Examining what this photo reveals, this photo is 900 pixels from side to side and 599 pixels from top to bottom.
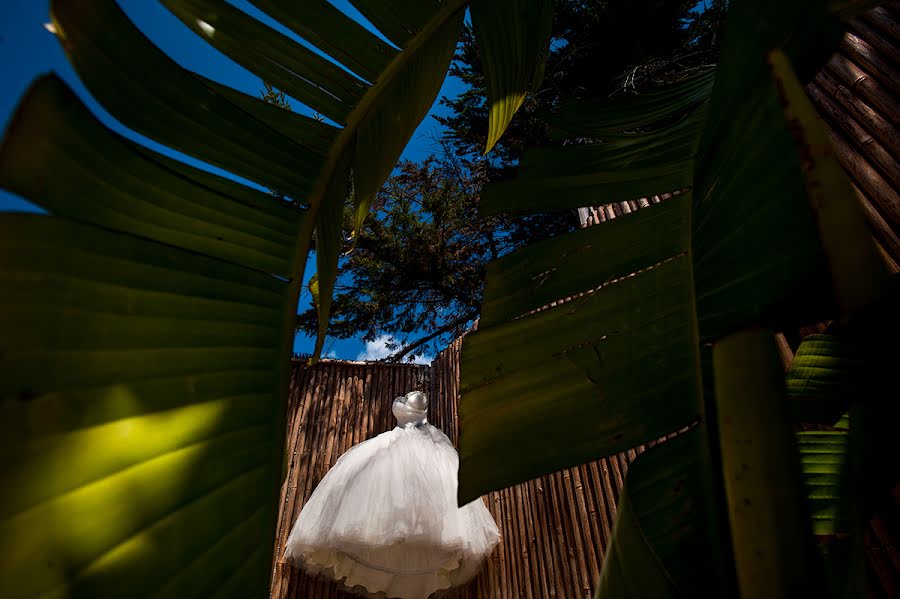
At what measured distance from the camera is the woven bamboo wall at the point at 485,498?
1.94 metres

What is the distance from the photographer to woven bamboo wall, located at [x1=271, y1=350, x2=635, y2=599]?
6.37ft

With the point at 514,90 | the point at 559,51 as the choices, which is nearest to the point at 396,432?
the point at 514,90

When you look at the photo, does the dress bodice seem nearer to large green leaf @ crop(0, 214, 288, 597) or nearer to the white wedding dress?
the white wedding dress

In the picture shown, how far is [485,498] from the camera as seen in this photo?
2.67 metres

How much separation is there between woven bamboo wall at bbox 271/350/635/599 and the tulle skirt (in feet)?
0.59

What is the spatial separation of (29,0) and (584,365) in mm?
393

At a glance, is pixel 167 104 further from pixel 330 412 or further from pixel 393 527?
pixel 330 412

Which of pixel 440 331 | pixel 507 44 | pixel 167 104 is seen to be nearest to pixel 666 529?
pixel 167 104

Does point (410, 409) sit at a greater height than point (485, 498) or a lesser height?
greater

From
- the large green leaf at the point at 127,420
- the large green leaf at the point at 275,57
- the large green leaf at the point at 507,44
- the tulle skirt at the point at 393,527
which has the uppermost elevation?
the large green leaf at the point at 507,44

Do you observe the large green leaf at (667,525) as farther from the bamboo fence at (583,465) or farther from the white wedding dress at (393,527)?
the white wedding dress at (393,527)

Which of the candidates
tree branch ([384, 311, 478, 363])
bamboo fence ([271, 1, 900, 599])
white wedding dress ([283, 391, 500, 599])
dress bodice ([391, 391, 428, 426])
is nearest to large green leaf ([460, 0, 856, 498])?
bamboo fence ([271, 1, 900, 599])

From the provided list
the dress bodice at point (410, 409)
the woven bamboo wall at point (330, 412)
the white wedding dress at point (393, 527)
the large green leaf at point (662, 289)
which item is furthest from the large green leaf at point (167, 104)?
the woven bamboo wall at point (330, 412)

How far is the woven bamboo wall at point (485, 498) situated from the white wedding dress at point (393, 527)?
6.8 inches
